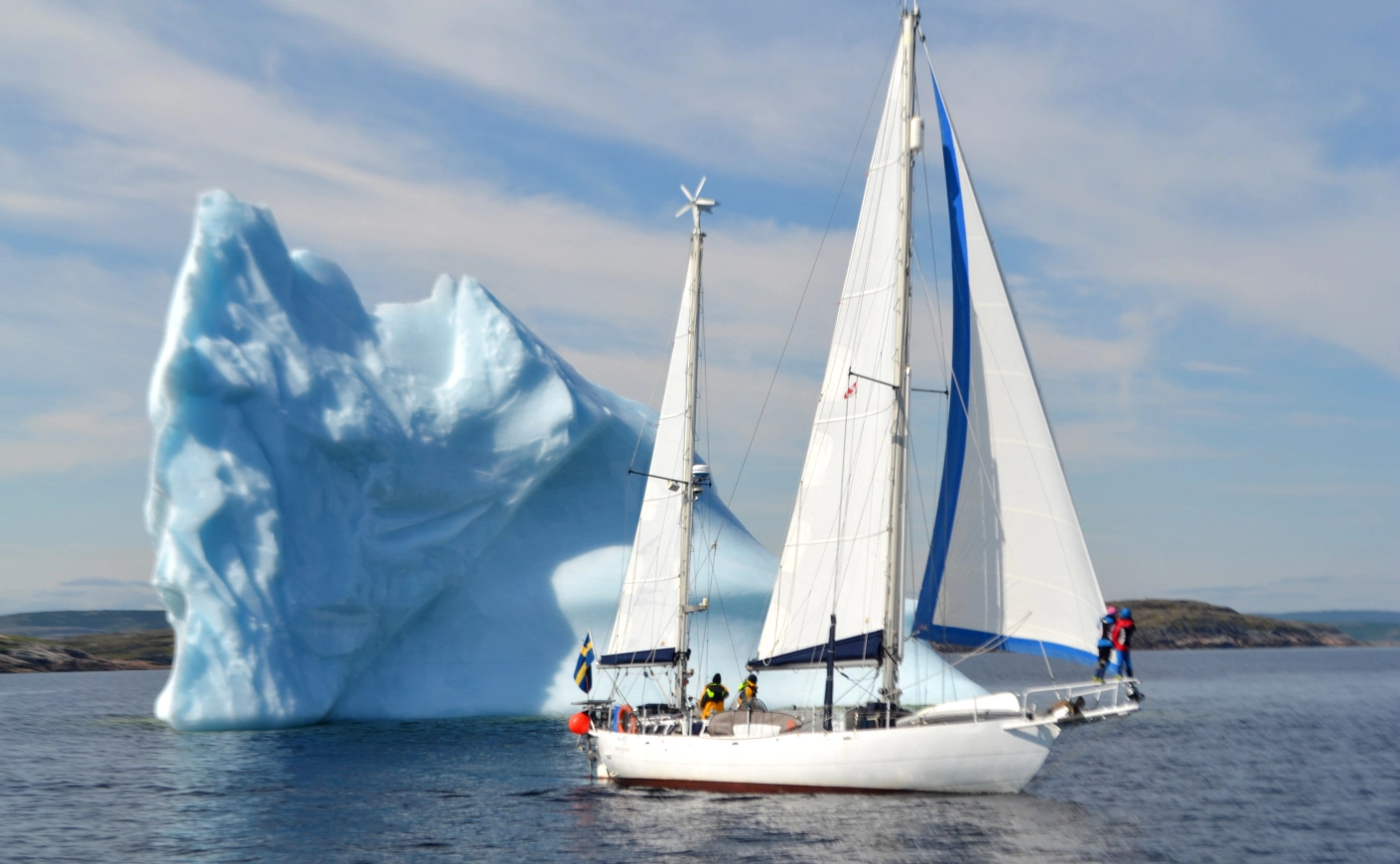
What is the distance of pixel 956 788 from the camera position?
20734 mm

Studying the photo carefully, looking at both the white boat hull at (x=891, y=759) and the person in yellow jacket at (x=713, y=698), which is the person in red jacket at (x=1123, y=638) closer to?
the white boat hull at (x=891, y=759)

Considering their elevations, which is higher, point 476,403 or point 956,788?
point 476,403

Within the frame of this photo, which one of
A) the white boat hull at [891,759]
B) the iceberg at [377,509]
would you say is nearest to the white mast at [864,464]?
the white boat hull at [891,759]

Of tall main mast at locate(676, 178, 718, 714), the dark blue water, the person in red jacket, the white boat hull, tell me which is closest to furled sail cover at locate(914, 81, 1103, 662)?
the person in red jacket

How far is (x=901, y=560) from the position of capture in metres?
22.3

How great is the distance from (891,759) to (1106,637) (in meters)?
3.96

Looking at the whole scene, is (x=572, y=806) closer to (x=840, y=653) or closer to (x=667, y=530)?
(x=840, y=653)

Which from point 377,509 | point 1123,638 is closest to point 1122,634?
point 1123,638

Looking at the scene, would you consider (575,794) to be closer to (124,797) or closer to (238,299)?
(124,797)

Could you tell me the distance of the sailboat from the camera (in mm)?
20578

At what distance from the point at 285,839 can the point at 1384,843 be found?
1739cm

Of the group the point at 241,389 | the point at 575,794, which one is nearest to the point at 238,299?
the point at 241,389

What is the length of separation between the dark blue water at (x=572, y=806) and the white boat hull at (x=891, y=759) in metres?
0.43

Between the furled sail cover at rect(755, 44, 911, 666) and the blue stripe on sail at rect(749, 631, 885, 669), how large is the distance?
18 mm
